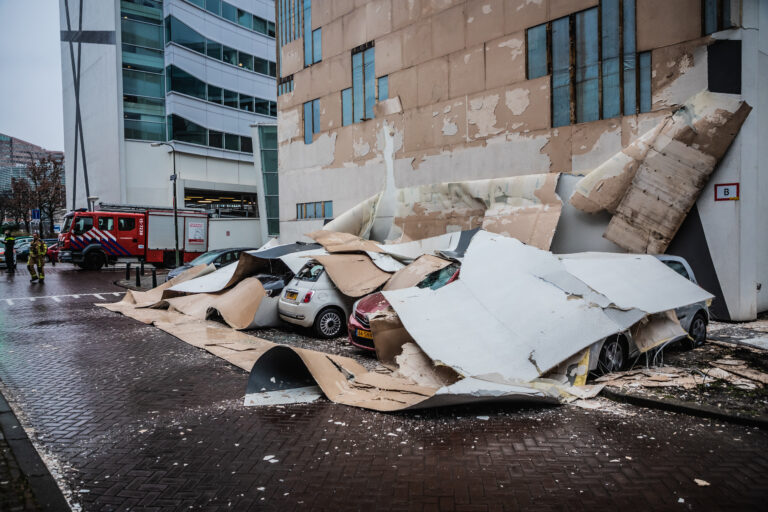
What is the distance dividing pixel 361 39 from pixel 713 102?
11.7 m

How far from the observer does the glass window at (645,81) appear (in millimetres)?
11195

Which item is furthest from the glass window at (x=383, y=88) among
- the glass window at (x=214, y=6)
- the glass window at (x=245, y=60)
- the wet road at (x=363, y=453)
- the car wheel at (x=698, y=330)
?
the glass window at (x=214, y=6)

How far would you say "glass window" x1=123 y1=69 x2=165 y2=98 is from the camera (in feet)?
121

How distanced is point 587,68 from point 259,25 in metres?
38.2

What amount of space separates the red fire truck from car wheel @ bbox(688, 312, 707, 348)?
25705mm

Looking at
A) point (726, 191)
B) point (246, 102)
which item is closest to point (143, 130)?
point (246, 102)

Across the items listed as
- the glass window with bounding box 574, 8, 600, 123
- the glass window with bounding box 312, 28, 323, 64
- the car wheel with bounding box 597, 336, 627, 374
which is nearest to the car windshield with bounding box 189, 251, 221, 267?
the glass window with bounding box 312, 28, 323, 64

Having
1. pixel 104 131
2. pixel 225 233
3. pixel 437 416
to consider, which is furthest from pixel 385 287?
pixel 104 131

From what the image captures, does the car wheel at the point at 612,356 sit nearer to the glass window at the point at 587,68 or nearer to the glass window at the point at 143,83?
the glass window at the point at 587,68

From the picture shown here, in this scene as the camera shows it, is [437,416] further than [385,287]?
No

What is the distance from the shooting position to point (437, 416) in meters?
5.21

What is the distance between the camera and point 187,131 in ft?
124

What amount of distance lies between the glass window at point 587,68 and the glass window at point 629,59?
2.18 feet

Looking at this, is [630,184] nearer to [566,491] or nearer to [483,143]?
[483,143]
